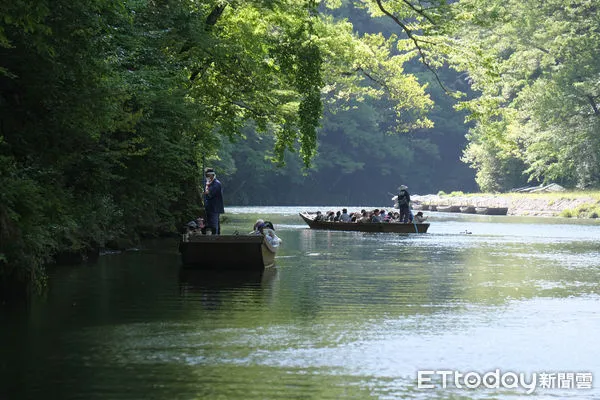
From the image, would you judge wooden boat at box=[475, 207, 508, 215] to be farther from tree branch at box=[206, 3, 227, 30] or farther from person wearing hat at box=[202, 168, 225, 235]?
person wearing hat at box=[202, 168, 225, 235]

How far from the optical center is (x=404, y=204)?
42.6m

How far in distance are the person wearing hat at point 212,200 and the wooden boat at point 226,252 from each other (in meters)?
1.05

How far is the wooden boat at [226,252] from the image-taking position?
22.3 meters

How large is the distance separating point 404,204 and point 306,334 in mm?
30083

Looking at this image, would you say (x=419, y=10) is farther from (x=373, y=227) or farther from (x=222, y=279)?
(x=373, y=227)

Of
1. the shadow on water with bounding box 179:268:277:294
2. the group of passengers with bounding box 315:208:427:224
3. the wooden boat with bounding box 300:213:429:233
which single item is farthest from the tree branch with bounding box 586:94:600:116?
the shadow on water with bounding box 179:268:277:294

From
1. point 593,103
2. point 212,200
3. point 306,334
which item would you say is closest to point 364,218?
point 212,200

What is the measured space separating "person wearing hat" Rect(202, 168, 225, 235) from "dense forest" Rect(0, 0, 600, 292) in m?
0.64

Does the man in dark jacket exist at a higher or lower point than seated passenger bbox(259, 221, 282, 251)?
higher

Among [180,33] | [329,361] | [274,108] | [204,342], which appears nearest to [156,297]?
[204,342]

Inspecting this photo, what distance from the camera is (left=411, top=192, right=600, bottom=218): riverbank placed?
62.7 m

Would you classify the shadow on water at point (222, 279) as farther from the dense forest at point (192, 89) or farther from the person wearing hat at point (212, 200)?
the dense forest at point (192, 89)

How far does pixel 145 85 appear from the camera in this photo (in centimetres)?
2122

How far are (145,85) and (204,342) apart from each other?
1012 cm
